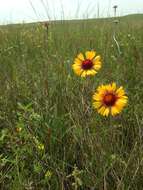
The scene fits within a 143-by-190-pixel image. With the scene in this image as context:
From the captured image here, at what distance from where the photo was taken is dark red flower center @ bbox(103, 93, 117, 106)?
1.39m

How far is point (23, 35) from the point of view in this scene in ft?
16.2

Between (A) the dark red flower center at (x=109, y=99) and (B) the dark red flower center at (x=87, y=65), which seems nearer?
(A) the dark red flower center at (x=109, y=99)

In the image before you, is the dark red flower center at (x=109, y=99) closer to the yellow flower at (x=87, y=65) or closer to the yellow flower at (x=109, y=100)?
the yellow flower at (x=109, y=100)

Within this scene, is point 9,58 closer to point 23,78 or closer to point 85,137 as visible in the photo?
point 23,78

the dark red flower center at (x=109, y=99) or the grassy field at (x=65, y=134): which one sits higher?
the dark red flower center at (x=109, y=99)

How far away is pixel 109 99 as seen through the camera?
54.9 inches

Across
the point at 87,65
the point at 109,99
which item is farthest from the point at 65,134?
the point at 109,99

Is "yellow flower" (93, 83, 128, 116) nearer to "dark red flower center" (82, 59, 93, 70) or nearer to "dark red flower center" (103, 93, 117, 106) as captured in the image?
"dark red flower center" (103, 93, 117, 106)

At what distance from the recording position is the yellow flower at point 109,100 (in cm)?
136

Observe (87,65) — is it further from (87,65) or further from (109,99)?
(109,99)

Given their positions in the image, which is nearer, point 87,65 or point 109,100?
point 109,100

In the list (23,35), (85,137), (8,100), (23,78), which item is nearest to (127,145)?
(85,137)

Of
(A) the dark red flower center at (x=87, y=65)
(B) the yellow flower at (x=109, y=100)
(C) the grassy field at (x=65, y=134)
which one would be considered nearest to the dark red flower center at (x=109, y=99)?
(B) the yellow flower at (x=109, y=100)

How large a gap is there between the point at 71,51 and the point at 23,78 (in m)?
0.84
